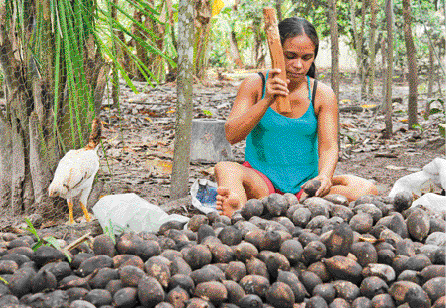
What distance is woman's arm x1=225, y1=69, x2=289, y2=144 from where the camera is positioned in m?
1.65

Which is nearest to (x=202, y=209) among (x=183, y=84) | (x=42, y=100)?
(x=183, y=84)

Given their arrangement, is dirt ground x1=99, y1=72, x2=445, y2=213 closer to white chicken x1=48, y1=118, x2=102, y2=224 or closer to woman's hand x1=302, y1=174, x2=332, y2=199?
white chicken x1=48, y1=118, x2=102, y2=224

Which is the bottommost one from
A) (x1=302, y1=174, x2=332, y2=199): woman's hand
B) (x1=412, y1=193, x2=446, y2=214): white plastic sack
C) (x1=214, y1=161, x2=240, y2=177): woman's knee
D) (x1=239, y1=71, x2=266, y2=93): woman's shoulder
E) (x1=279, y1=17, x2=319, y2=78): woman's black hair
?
(x1=412, y1=193, x2=446, y2=214): white plastic sack

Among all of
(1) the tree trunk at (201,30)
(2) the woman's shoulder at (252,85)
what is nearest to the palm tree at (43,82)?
(2) the woman's shoulder at (252,85)

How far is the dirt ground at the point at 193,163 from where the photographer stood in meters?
2.84

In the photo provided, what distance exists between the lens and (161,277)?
100 cm

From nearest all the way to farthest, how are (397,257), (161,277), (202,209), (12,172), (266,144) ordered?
(161,277), (397,257), (202,209), (266,144), (12,172)

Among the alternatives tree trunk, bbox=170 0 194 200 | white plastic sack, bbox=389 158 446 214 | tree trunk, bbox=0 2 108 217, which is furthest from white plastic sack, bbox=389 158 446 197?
tree trunk, bbox=0 2 108 217

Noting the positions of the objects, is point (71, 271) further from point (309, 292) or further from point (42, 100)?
point (42, 100)

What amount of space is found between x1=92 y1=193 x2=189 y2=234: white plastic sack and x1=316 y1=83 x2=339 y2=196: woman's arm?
29.7 inches

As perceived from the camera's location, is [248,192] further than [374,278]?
Yes

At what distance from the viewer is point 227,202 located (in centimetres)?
165

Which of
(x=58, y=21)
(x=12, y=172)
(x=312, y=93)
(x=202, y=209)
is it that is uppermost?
(x=58, y=21)

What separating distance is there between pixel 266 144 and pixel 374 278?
110 cm
